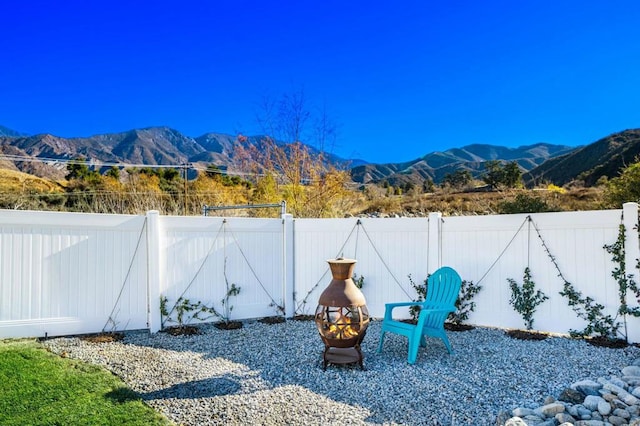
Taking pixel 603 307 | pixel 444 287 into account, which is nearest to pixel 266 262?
pixel 444 287

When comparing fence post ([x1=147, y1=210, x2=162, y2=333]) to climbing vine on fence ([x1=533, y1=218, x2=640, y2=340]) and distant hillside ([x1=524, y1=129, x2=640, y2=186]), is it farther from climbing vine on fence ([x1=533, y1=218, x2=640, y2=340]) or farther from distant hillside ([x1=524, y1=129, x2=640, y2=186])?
distant hillside ([x1=524, y1=129, x2=640, y2=186])

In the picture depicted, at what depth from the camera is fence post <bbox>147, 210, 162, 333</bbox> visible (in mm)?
5695

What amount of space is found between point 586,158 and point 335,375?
25254 mm

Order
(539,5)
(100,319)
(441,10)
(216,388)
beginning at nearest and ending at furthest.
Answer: (216,388) → (100,319) → (539,5) → (441,10)

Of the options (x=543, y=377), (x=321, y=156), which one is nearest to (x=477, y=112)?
(x=321, y=156)

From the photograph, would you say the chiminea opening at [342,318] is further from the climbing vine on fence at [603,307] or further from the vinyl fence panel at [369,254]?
the climbing vine on fence at [603,307]

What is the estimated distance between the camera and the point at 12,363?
13.3 feet

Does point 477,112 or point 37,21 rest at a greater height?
point 37,21

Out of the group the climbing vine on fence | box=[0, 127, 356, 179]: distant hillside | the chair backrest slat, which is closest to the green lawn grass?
the chair backrest slat

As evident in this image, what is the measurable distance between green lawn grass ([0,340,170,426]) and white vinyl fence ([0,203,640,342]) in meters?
1.10

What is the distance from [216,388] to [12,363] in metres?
2.04

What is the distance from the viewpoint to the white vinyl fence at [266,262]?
16.8 feet

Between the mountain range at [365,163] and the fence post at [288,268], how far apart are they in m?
4.28

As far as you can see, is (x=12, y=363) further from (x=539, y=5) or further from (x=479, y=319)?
(x=539, y=5)
